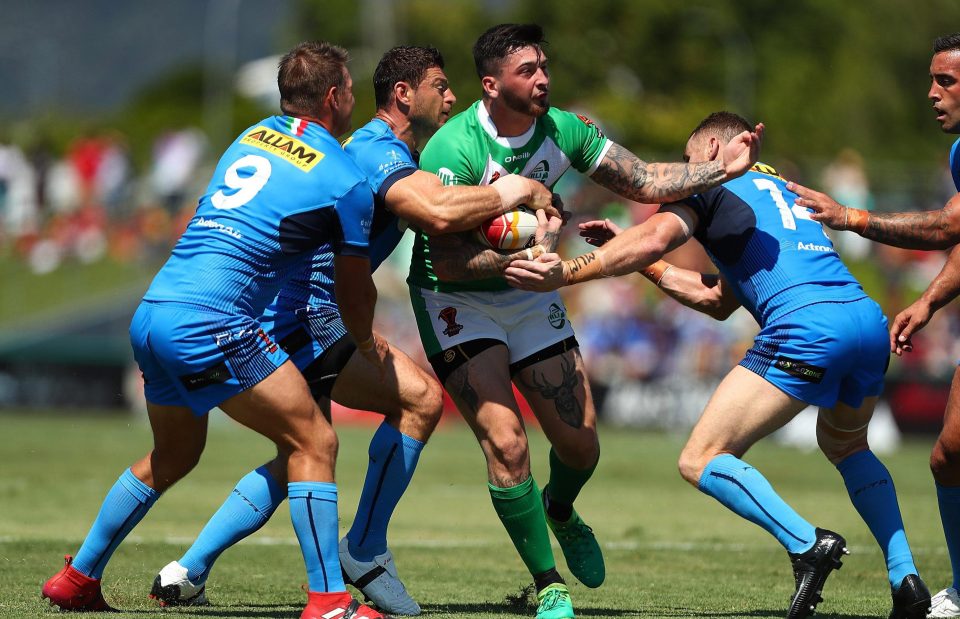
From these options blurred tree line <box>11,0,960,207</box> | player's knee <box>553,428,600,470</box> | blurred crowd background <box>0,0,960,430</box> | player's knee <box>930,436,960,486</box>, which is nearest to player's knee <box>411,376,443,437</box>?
player's knee <box>553,428,600,470</box>

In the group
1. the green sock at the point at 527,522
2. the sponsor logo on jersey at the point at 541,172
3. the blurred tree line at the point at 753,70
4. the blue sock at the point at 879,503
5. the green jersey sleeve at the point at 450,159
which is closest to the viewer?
the blue sock at the point at 879,503

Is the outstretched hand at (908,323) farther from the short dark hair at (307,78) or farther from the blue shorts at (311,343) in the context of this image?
the short dark hair at (307,78)

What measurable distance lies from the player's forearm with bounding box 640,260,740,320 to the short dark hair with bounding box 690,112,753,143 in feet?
2.62

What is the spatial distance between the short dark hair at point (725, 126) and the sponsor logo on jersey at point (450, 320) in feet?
5.21

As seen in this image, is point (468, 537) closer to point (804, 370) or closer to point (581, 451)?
point (581, 451)

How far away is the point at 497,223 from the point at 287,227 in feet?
3.66

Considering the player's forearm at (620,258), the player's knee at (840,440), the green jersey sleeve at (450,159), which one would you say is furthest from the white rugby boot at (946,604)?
the green jersey sleeve at (450,159)

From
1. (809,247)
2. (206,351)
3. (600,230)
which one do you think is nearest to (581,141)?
(600,230)

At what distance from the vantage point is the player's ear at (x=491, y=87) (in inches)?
274

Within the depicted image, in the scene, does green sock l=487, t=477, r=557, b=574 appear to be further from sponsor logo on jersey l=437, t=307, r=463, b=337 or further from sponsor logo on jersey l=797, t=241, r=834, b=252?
sponsor logo on jersey l=797, t=241, r=834, b=252

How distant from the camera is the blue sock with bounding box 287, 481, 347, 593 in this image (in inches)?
237

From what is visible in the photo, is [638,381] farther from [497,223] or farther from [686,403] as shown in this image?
[497,223]

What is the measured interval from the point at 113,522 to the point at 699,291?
3353 mm

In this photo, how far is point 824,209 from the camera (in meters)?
6.71
